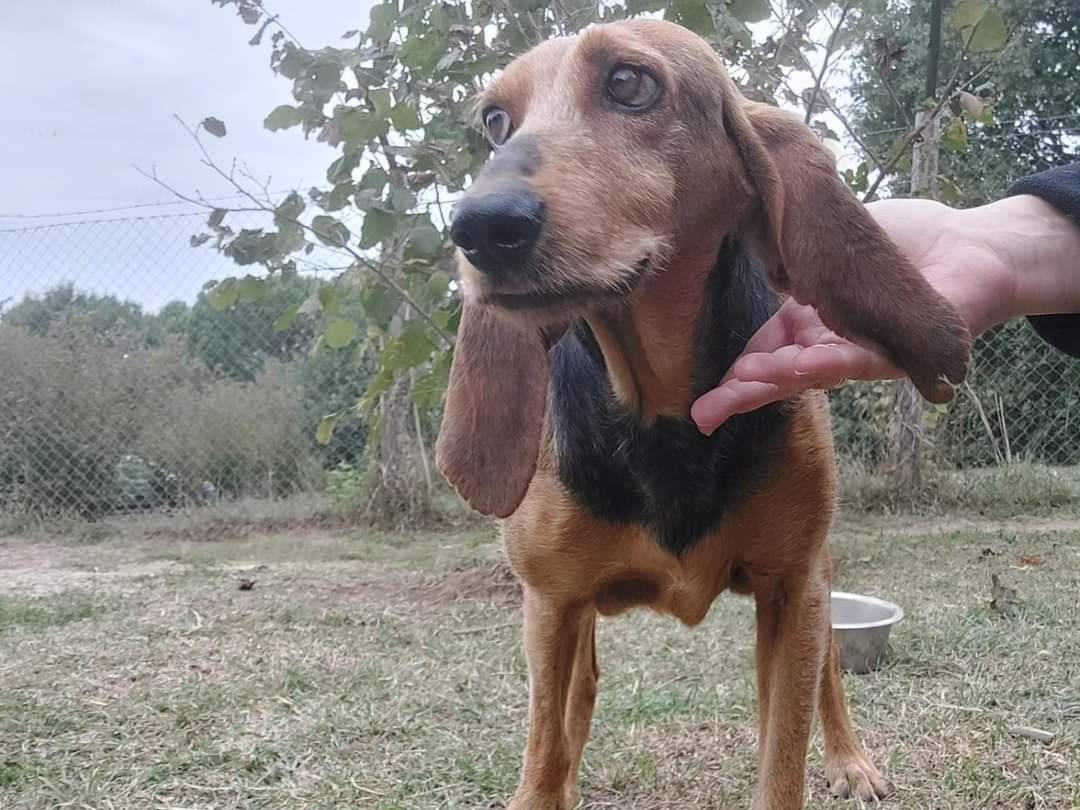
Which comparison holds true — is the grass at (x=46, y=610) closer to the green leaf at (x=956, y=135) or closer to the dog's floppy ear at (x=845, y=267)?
the dog's floppy ear at (x=845, y=267)

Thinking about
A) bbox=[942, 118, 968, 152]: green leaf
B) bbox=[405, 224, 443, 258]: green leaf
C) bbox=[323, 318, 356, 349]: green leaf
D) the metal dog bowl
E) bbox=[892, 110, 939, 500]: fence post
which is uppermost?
bbox=[942, 118, 968, 152]: green leaf

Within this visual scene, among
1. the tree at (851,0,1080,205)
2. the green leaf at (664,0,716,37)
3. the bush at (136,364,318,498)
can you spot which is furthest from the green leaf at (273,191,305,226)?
the bush at (136,364,318,498)

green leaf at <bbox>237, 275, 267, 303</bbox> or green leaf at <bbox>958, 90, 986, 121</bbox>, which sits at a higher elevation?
green leaf at <bbox>958, 90, 986, 121</bbox>

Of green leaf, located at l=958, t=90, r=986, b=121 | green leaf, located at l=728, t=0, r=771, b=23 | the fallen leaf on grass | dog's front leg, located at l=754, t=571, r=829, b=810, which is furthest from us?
the fallen leaf on grass

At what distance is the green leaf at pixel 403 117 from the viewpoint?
389cm

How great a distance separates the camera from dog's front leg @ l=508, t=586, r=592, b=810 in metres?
2.76

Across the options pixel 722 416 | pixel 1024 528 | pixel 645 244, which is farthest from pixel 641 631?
pixel 1024 528

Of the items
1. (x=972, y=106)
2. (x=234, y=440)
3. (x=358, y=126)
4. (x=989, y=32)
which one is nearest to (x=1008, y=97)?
(x=972, y=106)

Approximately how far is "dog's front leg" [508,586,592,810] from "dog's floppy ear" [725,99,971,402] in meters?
1.14

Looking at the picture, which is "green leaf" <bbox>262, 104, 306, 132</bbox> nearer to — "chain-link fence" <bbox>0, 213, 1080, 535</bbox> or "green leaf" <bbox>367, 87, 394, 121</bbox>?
"green leaf" <bbox>367, 87, 394, 121</bbox>

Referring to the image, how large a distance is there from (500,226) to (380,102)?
2440 mm

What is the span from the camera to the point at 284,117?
4.32 metres

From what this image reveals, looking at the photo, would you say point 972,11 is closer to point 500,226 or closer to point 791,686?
point 791,686

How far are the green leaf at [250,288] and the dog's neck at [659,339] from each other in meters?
2.19
